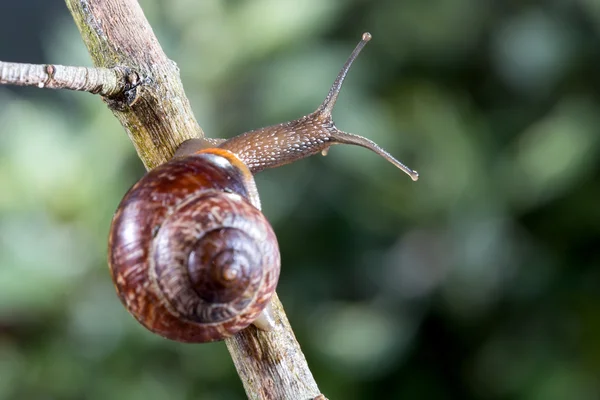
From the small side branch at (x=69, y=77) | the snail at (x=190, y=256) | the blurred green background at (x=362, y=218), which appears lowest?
the blurred green background at (x=362, y=218)

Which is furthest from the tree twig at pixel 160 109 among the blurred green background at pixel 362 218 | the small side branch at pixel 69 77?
the blurred green background at pixel 362 218

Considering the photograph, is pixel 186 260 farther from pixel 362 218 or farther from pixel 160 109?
pixel 362 218

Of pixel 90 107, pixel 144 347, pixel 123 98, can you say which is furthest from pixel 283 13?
pixel 123 98

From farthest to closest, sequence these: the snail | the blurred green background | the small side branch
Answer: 1. the blurred green background
2. the snail
3. the small side branch

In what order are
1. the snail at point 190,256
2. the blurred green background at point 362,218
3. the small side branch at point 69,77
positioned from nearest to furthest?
the small side branch at point 69,77 → the snail at point 190,256 → the blurred green background at point 362,218

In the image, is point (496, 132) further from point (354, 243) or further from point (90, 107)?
point (90, 107)

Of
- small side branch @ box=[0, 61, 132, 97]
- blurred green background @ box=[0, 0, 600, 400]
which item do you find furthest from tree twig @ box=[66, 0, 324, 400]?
blurred green background @ box=[0, 0, 600, 400]

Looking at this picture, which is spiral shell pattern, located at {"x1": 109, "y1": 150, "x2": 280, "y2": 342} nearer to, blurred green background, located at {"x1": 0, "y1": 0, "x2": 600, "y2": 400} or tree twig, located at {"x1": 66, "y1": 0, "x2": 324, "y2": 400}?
tree twig, located at {"x1": 66, "y1": 0, "x2": 324, "y2": 400}

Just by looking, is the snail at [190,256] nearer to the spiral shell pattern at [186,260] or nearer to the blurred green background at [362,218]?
the spiral shell pattern at [186,260]
